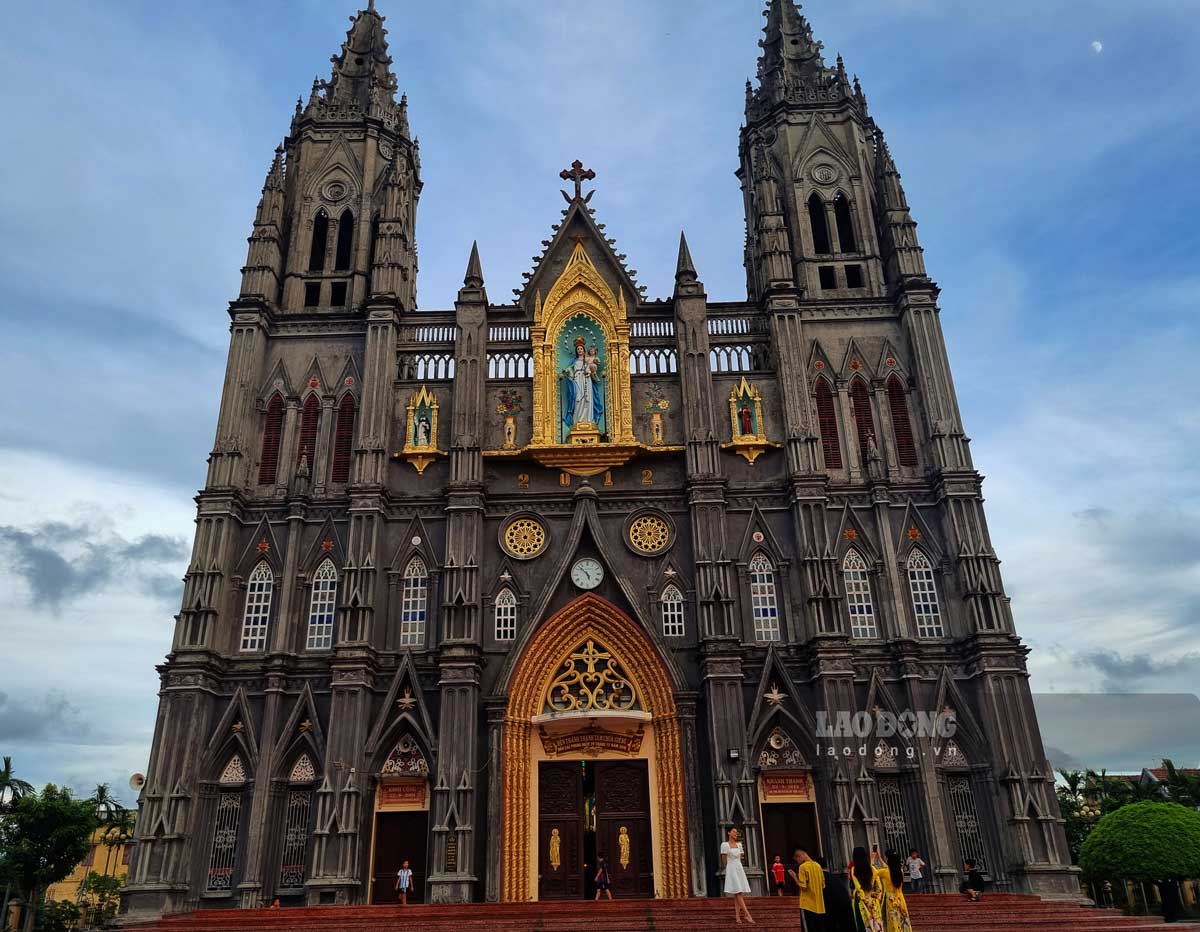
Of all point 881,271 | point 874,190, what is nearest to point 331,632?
point 881,271

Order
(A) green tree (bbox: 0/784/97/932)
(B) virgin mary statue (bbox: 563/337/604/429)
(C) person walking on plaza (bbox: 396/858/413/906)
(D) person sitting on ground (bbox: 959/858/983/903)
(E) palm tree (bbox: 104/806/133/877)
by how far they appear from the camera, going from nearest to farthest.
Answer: (D) person sitting on ground (bbox: 959/858/983/903) → (C) person walking on plaza (bbox: 396/858/413/906) → (B) virgin mary statue (bbox: 563/337/604/429) → (A) green tree (bbox: 0/784/97/932) → (E) palm tree (bbox: 104/806/133/877)

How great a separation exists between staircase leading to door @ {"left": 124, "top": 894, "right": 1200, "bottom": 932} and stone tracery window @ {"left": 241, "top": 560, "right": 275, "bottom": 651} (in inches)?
308

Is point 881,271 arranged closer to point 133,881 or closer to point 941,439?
point 941,439

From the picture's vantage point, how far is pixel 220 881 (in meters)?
24.5

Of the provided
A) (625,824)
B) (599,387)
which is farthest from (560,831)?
(599,387)

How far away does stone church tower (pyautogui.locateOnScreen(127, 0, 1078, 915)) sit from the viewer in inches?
979

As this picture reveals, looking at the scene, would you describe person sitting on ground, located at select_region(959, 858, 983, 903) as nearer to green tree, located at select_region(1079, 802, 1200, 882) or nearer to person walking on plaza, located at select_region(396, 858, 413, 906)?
green tree, located at select_region(1079, 802, 1200, 882)

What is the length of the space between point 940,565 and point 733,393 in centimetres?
841

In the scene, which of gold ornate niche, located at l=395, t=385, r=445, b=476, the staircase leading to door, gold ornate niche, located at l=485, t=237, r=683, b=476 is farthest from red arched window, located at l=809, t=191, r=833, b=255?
the staircase leading to door

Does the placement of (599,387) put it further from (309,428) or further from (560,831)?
(560,831)

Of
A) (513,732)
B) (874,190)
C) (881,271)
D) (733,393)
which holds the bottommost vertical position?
(513,732)

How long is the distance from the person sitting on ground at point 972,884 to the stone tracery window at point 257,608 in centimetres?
1997

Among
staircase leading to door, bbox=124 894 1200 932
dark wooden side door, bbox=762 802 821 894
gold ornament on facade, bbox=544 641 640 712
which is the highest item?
gold ornament on facade, bbox=544 641 640 712

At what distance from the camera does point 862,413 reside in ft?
99.7
